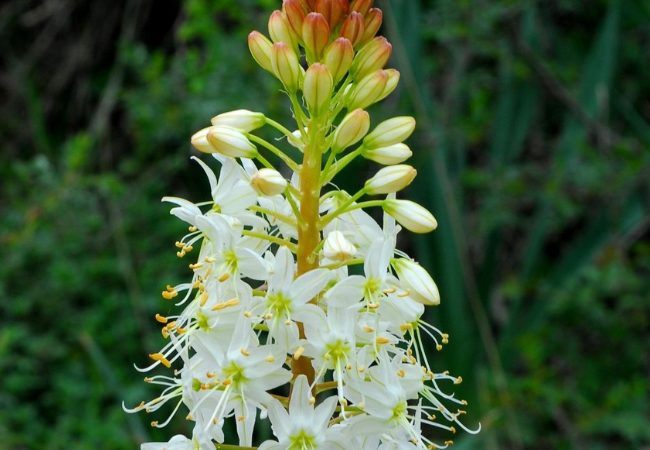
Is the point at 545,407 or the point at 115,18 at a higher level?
the point at 115,18

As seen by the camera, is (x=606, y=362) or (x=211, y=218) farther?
(x=606, y=362)

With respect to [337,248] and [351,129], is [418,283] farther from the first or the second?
[351,129]

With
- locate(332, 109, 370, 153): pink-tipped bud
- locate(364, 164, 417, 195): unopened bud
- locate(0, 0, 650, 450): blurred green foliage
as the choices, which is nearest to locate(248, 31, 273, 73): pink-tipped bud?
locate(332, 109, 370, 153): pink-tipped bud

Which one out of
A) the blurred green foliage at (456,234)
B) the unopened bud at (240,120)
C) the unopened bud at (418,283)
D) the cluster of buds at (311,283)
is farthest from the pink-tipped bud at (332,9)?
the blurred green foliage at (456,234)

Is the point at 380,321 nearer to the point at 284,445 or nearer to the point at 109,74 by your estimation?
the point at 284,445

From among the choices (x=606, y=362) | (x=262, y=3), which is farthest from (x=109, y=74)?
(x=606, y=362)

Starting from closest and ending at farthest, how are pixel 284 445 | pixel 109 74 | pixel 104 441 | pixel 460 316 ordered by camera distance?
1. pixel 284 445
2. pixel 104 441
3. pixel 460 316
4. pixel 109 74

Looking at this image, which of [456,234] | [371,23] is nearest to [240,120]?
[371,23]

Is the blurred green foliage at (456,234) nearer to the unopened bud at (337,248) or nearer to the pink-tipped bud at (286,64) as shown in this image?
the pink-tipped bud at (286,64)
